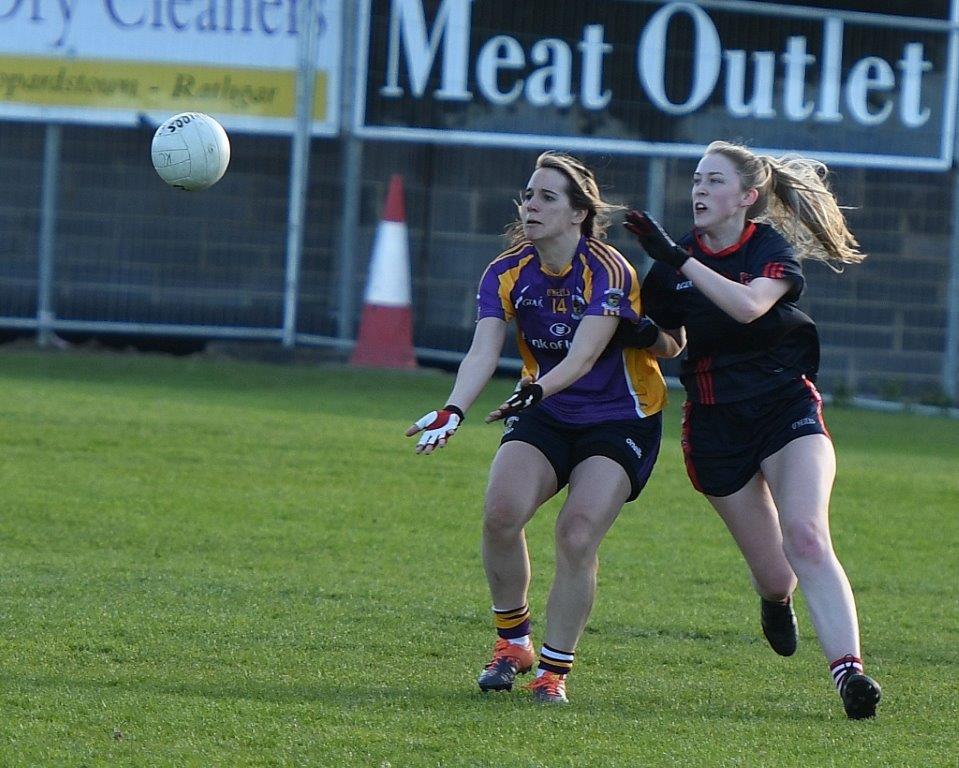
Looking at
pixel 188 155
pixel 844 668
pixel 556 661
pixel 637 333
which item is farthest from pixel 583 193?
pixel 188 155

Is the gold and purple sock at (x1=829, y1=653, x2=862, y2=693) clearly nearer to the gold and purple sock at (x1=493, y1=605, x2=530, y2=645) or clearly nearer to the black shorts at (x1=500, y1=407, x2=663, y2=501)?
the black shorts at (x1=500, y1=407, x2=663, y2=501)

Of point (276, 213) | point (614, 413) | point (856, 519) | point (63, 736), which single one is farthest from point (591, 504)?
point (276, 213)

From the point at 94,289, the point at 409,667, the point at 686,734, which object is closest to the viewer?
the point at 686,734

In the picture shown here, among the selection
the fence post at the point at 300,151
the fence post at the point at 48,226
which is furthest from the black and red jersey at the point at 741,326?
the fence post at the point at 48,226

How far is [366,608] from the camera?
6668mm

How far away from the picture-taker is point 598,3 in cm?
1378

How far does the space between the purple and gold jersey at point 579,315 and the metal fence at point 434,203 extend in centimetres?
830

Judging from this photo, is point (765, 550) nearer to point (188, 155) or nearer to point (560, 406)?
point (560, 406)

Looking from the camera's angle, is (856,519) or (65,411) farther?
(65,411)

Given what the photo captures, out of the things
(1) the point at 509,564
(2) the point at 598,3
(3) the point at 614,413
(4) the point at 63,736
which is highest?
(2) the point at 598,3

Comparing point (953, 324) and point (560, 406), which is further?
point (953, 324)

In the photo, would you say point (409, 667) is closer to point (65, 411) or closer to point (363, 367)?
point (65, 411)

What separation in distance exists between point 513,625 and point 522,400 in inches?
31.5

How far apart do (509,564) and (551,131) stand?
882 cm
